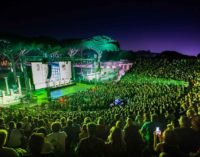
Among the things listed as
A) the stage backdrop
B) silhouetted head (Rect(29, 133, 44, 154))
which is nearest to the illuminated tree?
the stage backdrop

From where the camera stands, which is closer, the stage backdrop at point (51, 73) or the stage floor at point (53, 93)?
the stage floor at point (53, 93)

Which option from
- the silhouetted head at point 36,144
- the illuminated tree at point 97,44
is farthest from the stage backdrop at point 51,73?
the silhouetted head at point 36,144


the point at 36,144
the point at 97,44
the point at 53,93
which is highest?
the point at 97,44

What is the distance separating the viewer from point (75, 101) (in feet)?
80.0

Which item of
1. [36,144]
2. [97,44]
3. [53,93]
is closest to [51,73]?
[53,93]

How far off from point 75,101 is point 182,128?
19.4m

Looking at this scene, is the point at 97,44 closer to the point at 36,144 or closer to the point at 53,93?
the point at 53,93

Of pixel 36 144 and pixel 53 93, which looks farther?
pixel 53 93

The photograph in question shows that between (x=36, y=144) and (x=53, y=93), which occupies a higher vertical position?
(x=36, y=144)

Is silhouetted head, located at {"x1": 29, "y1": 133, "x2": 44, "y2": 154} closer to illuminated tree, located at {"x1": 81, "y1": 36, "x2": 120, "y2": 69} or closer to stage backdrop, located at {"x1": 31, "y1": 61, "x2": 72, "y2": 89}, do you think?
stage backdrop, located at {"x1": 31, "y1": 61, "x2": 72, "y2": 89}

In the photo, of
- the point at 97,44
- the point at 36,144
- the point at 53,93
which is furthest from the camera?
the point at 97,44

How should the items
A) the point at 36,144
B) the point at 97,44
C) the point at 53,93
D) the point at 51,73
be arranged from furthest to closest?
1. the point at 97,44
2. the point at 53,93
3. the point at 51,73
4. the point at 36,144

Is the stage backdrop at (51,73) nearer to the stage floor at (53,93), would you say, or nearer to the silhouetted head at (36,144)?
the stage floor at (53,93)

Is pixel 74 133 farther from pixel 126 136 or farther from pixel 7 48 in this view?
pixel 7 48
